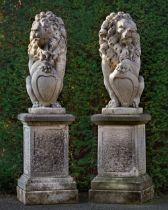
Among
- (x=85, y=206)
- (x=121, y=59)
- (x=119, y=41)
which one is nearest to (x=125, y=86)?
(x=121, y=59)

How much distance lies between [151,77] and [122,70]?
1.07 metres

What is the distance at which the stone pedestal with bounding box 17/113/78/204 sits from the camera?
24.0 ft

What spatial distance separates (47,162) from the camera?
24.3 ft

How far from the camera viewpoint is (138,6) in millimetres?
8445

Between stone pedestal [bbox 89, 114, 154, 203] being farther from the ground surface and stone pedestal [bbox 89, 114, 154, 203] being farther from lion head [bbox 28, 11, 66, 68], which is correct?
lion head [bbox 28, 11, 66, 68]

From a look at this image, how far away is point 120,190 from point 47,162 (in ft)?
3.28

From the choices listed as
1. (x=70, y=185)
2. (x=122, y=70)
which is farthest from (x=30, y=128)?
(x=122, y=70)

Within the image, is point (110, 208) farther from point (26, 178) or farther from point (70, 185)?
point (26, 178)

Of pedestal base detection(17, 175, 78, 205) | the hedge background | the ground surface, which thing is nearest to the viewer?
the ground surface

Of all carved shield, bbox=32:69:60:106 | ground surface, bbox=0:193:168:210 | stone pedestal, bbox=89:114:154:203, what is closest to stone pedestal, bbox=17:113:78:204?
ground surface, bbox=0:193:168:210

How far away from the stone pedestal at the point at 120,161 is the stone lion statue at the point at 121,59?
0.25 metres

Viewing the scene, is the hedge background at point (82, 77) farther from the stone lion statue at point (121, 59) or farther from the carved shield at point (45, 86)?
the carved shield at point (45, 86)

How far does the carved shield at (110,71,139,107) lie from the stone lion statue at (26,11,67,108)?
0.71m

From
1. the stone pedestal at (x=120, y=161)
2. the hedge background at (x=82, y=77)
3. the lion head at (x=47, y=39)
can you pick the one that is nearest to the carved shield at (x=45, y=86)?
the lion head at (x=47, y=39)
